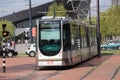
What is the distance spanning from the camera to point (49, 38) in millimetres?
29297

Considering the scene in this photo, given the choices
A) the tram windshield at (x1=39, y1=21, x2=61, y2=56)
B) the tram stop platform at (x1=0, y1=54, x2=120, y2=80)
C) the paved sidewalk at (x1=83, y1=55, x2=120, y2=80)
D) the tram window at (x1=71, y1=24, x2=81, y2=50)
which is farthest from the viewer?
the tram window at (x1=71, y1=24, x2=81, y2=50)

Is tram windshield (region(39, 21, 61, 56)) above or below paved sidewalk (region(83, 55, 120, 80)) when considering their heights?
above

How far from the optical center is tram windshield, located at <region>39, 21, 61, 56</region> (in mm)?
29188

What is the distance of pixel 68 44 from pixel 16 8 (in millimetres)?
88307

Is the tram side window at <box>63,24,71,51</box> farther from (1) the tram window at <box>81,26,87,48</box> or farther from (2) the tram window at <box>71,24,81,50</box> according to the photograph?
(1) the tram window at <box>81,26,87,48</box>

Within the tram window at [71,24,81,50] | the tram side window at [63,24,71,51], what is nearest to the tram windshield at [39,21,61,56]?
the tram side window at [63,24,71,51]

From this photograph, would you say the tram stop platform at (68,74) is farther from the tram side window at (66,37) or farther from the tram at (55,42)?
the tram side window at (66,37)

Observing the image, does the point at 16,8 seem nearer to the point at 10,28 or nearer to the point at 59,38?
the point at 10,28

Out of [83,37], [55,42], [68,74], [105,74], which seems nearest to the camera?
[105,74]

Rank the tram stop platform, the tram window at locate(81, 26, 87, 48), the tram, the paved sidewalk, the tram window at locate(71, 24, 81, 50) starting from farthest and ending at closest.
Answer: the tram window at locate(81, 26, 87, 48), the tram window at locate(71, 24, 81, 50), the tram, the tram stop platform, the paved sidewalk

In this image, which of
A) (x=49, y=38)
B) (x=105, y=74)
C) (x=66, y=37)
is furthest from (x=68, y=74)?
(x=66, y=37)

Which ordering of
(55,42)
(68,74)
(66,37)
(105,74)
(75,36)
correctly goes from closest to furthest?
(105,74) → (68,74) → (55,42) → (66,37) → (75,36)

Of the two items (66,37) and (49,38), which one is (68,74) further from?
(66,37)

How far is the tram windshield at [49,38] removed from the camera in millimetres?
29188
